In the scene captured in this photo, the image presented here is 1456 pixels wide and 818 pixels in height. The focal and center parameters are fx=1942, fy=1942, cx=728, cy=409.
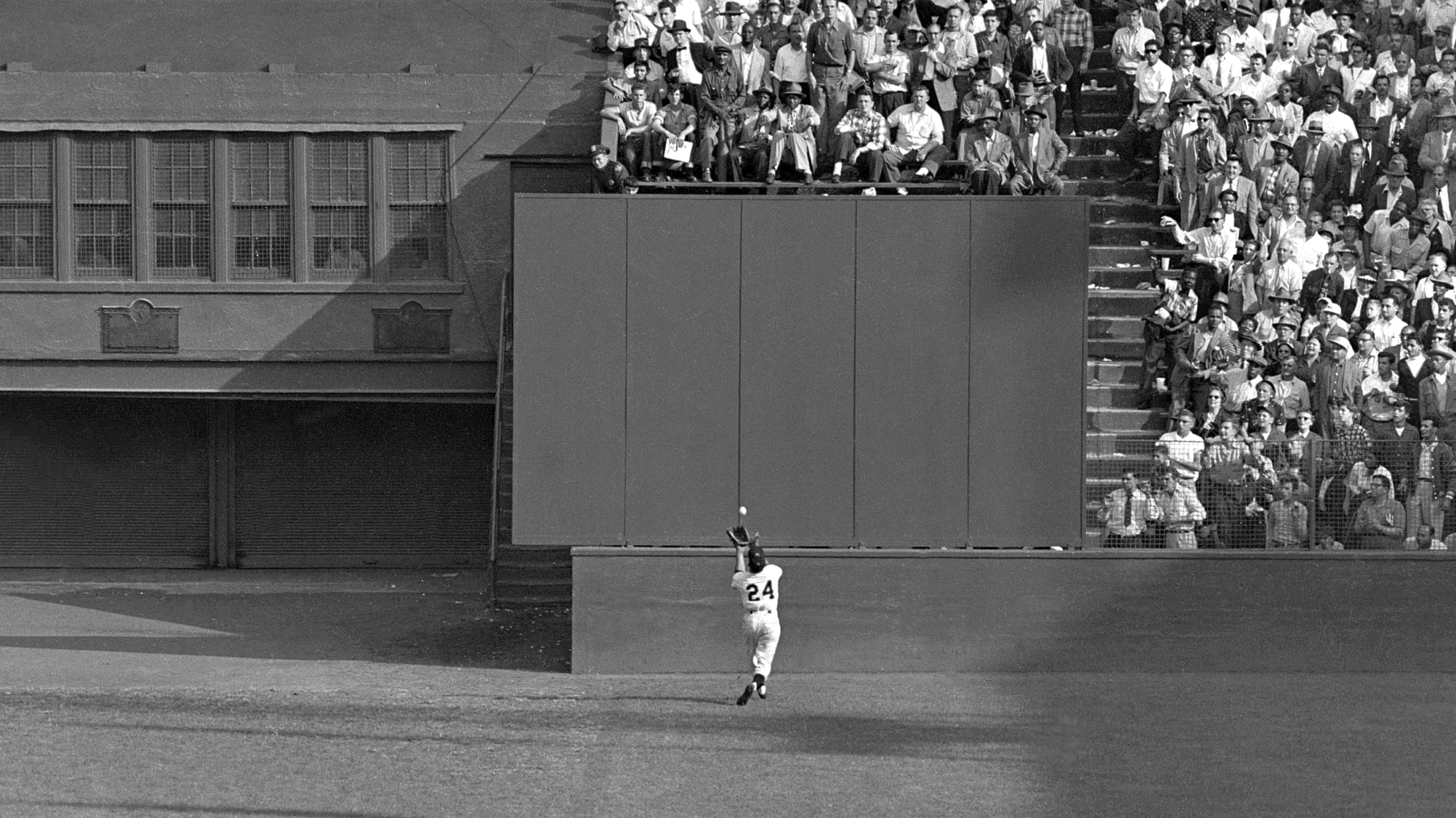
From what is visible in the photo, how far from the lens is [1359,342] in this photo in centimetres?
2148

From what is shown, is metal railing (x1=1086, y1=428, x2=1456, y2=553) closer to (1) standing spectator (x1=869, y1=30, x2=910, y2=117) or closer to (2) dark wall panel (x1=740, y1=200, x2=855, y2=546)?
(2) dark wall panel (x1=740, y1=200, x2=855, y2=546)

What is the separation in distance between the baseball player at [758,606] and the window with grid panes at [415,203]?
29.6 feet

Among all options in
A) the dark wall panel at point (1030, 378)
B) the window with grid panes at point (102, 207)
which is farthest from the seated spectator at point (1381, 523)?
the window with grid panes at point (102, 207)

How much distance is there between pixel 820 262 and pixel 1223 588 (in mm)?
5303

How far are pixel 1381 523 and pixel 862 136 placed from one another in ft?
23.7

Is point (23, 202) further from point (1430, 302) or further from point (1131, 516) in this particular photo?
point (1430, 302)

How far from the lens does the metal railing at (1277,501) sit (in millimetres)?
19844

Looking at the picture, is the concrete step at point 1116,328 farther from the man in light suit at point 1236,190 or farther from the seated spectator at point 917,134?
the seated spectator at point 917,134

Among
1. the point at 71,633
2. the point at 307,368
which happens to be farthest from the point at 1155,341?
the point at 71,633

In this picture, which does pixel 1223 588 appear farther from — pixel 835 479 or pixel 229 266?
pixel 229 266

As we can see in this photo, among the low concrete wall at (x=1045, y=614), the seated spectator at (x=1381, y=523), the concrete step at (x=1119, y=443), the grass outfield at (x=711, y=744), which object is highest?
the concrete step at (x=1119, y=443)

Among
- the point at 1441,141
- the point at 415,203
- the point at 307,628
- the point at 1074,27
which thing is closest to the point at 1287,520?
the point at 1441,141

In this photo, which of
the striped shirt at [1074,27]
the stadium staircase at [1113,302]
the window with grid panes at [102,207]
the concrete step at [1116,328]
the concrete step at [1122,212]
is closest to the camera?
the stadium staircase at [1113,302]

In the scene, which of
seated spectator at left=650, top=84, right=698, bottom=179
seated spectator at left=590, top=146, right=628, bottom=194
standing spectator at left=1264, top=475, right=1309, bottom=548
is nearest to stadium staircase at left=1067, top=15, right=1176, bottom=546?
standing spectator at left=1264, top=475, right=1309, bottom=548
